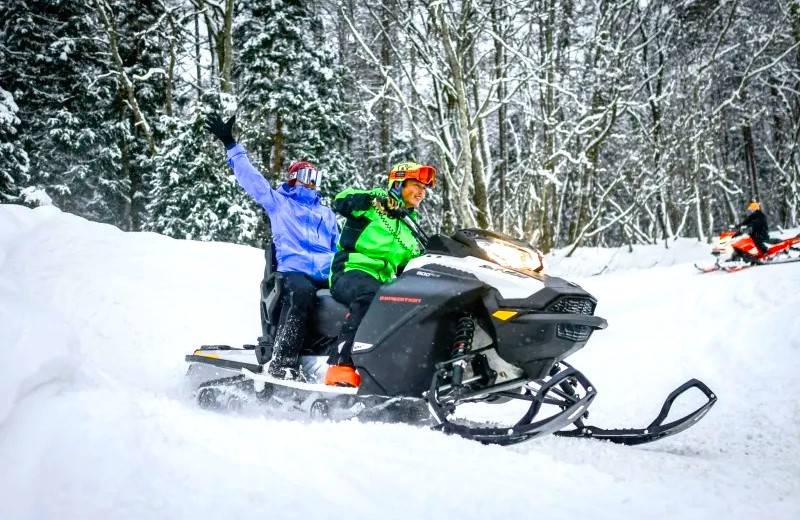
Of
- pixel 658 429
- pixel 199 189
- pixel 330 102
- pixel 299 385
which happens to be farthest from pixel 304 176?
pixel 330 102

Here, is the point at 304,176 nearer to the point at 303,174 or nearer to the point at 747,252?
the point at 303,174

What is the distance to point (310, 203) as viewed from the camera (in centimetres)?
456

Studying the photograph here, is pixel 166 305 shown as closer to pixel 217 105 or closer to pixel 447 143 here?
pixel 447 143

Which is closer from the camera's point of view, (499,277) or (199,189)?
(499,277)

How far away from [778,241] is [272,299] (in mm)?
12122

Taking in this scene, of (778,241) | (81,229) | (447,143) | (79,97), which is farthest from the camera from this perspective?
(79,97)

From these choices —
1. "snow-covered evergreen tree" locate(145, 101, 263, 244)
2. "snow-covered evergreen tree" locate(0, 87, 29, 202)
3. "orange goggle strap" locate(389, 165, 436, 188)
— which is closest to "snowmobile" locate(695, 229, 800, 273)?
"orange goggle strap" locate(389, 165, 436, 188)

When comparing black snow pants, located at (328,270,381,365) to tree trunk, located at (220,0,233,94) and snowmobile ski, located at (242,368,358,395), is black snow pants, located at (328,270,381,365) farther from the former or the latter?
tree trunk, located at (220,0,233,94)

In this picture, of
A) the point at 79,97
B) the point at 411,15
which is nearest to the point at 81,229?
the point at 411,15

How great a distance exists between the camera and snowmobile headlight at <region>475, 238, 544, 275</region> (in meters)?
3.18

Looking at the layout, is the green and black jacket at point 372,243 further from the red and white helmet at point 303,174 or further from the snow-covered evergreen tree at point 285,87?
the snow-covered evergreen tree at point 285,87

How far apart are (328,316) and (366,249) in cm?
66

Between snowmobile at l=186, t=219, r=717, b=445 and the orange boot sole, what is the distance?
0.06m

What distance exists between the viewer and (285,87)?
62.3 feet
